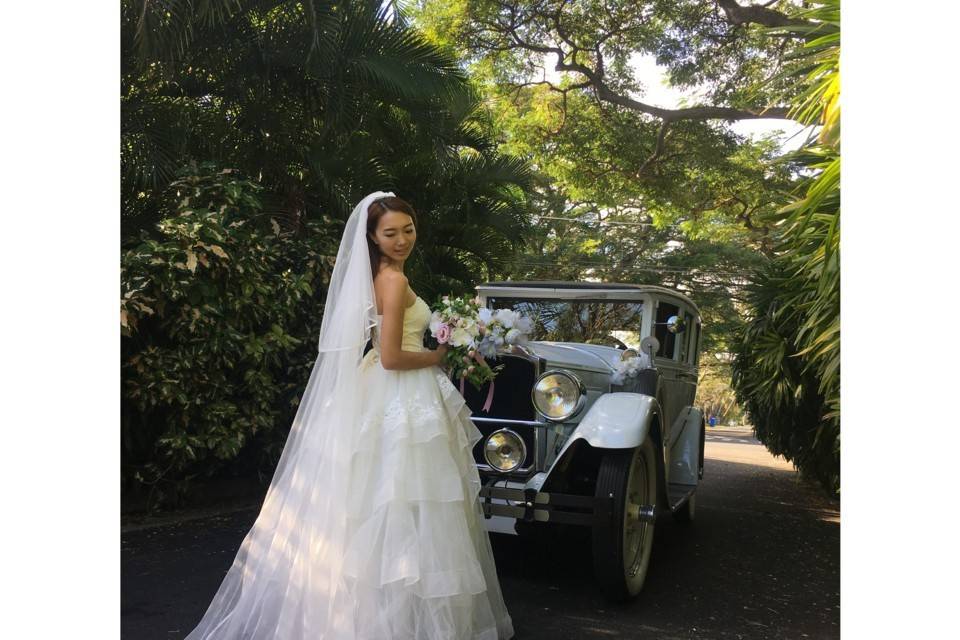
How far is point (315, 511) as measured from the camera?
10.3ft

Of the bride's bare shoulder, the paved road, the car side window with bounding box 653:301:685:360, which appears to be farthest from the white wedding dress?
the car side window with bounding box 653:301:685:360

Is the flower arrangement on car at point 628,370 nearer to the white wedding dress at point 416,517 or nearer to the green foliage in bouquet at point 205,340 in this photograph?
the white wedding dress at point 416,517

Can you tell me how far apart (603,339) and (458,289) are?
450 centimetres

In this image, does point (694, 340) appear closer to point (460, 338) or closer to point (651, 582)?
point (651, 582)

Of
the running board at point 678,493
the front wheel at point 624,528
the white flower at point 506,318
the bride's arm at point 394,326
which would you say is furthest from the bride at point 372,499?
the running board at point 678,493

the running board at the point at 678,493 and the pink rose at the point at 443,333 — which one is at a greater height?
the pink rose at the point at 443,333

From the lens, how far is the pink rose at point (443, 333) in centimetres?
345

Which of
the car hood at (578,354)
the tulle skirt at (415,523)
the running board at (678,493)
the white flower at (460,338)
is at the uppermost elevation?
the white flower at (460,338)

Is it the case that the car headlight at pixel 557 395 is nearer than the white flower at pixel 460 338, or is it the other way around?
the white flower at pixel 460 338

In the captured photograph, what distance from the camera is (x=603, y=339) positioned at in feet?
18.4

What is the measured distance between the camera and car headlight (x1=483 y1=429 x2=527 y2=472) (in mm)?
4496

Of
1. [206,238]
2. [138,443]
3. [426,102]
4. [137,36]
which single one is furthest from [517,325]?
[426,102]

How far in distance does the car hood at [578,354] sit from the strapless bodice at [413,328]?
143 centimetres

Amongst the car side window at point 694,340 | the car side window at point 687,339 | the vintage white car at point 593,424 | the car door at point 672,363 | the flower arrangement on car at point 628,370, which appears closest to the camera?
the vintage white car at point 593,424
